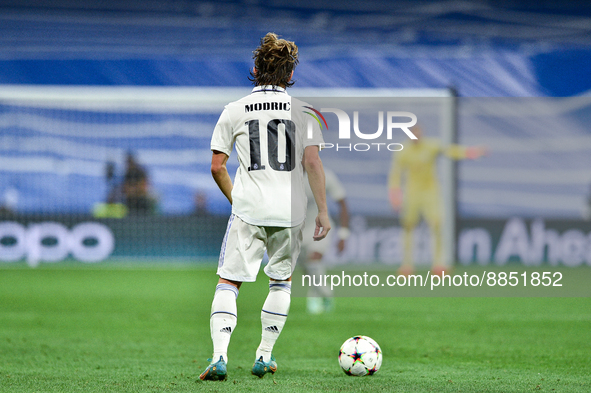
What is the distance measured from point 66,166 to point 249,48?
456 centimetres

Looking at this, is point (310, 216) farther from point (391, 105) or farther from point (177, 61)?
point (177, 61)

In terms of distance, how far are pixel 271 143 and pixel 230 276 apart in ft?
2.34

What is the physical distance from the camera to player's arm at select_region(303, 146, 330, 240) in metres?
3.85

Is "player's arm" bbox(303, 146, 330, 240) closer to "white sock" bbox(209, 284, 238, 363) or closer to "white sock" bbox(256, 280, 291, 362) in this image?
"white sock" bbox(256, 280, 291, 362)

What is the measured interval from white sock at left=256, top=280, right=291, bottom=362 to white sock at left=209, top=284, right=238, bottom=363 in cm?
23

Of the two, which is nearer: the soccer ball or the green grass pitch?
the green grass pitch

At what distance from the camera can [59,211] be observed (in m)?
13.9

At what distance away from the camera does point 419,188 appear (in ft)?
36.8

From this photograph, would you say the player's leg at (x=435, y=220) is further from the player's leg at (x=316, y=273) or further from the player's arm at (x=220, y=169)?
the player's arm at (x=220, y=169)

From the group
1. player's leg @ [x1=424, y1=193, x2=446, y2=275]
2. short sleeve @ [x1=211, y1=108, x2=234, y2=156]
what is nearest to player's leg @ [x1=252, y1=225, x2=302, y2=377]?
short sleeve @ [x1=211, y1=108, x2=234, y2=156]

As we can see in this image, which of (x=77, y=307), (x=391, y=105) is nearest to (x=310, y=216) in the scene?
(x=77, y=307)

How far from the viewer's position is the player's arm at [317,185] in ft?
12.6

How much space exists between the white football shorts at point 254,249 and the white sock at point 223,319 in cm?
8

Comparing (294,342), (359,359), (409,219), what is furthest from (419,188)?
(359,359)
